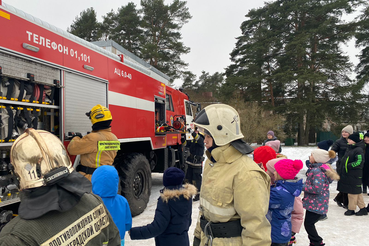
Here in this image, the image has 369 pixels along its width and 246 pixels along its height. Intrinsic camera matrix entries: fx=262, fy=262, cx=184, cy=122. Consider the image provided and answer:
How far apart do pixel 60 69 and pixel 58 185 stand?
107 inches

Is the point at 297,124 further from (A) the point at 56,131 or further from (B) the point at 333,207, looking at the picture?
(A) the point at 56,131

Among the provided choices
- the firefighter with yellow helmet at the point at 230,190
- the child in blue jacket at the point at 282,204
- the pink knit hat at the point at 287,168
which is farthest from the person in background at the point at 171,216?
the pink knit hat at the point at 287,168

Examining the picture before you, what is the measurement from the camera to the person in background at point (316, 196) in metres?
3.46

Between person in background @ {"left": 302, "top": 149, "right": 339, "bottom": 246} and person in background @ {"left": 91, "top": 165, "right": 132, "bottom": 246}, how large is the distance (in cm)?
243

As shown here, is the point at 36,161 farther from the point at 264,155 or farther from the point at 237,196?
the point at 264,155

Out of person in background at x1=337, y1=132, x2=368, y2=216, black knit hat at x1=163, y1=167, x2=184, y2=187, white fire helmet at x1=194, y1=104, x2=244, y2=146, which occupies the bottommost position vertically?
person in background at x1=337, y1=132, x2=368, y2=216

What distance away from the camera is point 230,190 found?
1.75 metres

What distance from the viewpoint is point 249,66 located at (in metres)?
27.0

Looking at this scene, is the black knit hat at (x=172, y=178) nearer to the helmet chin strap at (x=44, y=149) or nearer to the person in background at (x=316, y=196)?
the helmet chin strap at (x=44, y=149)

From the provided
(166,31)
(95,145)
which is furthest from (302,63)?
(95,145)

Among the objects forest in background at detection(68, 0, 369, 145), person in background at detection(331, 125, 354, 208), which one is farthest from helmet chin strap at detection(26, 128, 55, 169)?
forest in background at detection(68, 0, 369, 145)

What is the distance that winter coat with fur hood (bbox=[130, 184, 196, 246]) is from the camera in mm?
2352

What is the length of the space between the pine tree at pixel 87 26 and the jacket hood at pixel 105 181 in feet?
83.4

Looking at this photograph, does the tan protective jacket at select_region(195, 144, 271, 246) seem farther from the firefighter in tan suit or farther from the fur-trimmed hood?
the firefighter in tan suit
